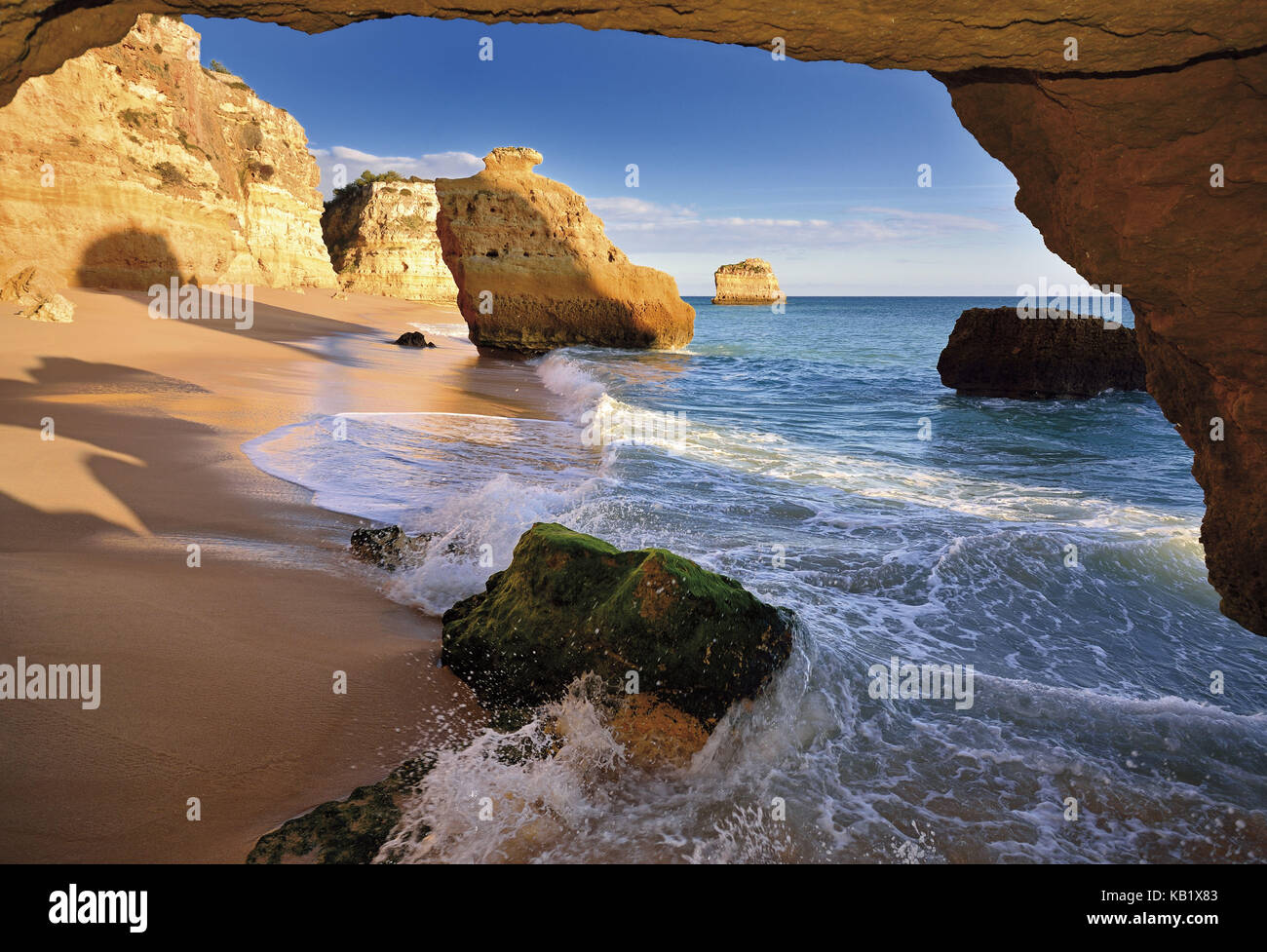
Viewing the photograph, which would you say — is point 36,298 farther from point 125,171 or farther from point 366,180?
point 366,180

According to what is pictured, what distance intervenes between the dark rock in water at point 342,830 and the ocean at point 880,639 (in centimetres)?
12

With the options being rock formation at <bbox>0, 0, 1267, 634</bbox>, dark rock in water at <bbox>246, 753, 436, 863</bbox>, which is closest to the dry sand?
dark rock in water at <bbox>246, 753, 436, 863</bbox>

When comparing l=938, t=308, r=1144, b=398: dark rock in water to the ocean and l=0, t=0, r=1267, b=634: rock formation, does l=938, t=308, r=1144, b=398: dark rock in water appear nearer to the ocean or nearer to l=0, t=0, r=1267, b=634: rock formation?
the ocean

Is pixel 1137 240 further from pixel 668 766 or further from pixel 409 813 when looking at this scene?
pixel 409 813

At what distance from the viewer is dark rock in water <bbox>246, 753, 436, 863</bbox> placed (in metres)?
2.45

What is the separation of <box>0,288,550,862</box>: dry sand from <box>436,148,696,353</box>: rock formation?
53.9 ft

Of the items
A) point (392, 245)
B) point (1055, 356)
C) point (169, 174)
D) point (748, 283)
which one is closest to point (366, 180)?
point (392, 245)

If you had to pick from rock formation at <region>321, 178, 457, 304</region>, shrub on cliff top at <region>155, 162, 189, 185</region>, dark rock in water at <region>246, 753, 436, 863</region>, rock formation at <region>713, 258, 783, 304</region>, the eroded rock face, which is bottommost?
dark rock in water at <region>246, 753, 436, 863</region>

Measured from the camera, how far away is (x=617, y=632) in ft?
11.4

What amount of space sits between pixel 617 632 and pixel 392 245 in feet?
187

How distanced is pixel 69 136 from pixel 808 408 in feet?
80.8

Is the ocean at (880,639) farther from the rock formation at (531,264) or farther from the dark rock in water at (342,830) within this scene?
the rock formation at (531,264)

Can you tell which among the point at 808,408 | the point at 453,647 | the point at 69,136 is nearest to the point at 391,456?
the point at 453,647
